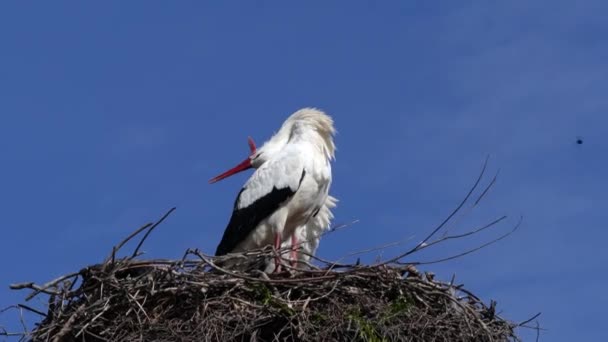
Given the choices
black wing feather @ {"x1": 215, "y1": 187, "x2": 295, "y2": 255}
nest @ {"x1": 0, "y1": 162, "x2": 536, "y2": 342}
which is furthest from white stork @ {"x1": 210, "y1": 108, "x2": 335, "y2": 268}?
nest @ {"x1": 0, "y1": 162, "x2": 536, "y2": 342}

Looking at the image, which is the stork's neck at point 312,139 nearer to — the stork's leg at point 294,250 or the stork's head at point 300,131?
the stork's head at point 300,131

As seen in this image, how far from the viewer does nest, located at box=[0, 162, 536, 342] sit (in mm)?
9109

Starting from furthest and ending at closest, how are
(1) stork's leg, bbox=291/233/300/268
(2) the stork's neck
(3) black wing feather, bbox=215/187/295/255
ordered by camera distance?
(2) the stork's neck < (3) black wing feather, bbox=215/187/295/255 < (1) stork's leg, bbox=291/233/300/268

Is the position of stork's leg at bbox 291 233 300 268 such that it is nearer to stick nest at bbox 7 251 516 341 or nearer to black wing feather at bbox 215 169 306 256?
black wing feather at bbox 215 169 306 256

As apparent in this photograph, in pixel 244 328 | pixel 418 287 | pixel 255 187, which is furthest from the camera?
pixel 255 187

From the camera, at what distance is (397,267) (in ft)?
32.1

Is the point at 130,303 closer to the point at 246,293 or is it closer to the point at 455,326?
the point at 246,293

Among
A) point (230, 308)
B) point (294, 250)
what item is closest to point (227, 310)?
point (230, 308)

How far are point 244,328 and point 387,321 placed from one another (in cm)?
92

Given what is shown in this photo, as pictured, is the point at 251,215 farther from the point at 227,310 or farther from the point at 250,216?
the point at 227,310

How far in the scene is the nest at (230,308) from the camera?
911cm

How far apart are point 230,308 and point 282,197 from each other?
6.62 ft

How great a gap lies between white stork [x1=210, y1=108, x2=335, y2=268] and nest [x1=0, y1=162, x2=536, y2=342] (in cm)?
158

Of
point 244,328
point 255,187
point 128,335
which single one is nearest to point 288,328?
point 244,328
